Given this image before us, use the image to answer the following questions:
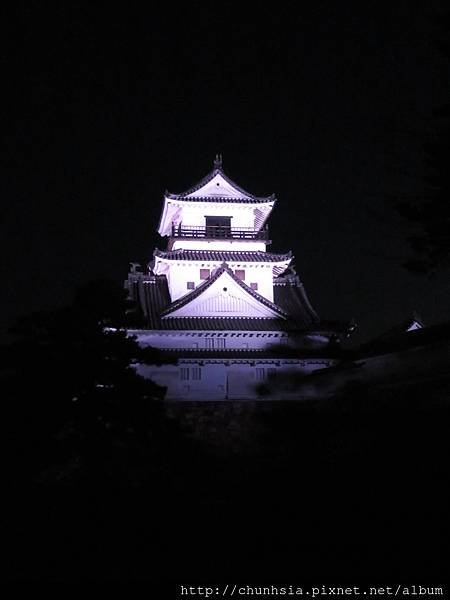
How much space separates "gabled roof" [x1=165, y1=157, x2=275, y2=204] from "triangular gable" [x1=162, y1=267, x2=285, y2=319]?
15.0 ft

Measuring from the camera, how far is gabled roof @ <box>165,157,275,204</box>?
3409cm

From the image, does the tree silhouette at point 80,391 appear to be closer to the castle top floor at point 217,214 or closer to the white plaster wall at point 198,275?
the white plaster wall at point 198,275

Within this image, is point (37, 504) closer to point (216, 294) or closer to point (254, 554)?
point (254, 554)

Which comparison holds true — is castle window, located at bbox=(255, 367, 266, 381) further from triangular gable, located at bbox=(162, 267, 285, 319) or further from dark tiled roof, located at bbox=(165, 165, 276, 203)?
dark tiled roof, located at bbox=(165, 165, 276, 203)

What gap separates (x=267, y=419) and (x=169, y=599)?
1266 centimetres

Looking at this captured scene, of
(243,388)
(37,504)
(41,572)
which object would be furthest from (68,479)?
(243,388)

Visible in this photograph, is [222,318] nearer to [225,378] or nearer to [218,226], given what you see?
[225,378]

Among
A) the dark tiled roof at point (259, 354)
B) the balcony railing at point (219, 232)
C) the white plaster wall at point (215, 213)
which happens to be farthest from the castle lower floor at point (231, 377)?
the white plaster wall at point (215, 213)

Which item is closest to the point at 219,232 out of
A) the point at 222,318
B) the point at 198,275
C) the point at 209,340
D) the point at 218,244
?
the point at 218,244

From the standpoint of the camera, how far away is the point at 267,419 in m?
22.3

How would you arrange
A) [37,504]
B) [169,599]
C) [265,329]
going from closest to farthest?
[169,599]
[37,504]
[265,329]

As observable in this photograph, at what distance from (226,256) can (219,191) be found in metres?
3.43

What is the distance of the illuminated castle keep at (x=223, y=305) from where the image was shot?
30.2 m

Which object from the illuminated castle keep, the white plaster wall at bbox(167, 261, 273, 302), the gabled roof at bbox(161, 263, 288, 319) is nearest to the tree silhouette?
the illuminated castle keep
